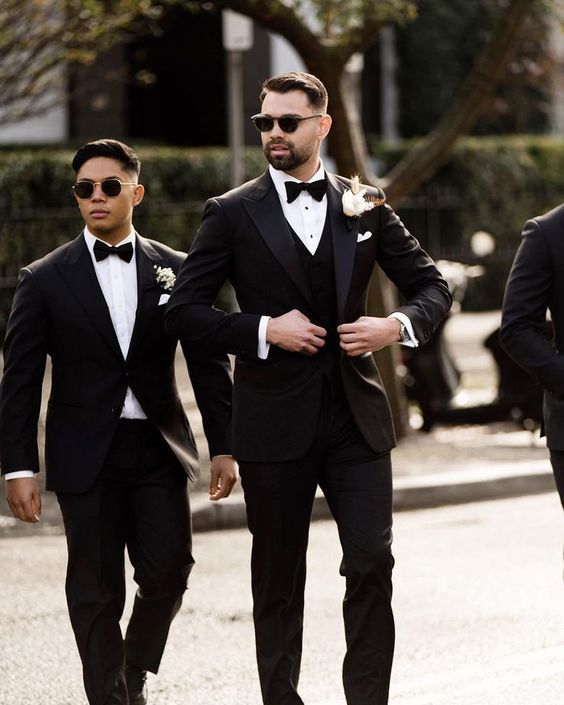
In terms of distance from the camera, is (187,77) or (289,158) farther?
(187,77)

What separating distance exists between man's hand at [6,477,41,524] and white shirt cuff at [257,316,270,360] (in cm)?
86

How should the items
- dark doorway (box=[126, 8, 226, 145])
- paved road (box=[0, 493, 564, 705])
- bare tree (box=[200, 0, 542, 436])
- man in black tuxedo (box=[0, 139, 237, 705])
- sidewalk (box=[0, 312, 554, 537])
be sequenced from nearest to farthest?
man in black tuxedo (box=[0, 139, 237, 705])
paved road (box=[0, 493, 564, 705])
sidewalk (box=[0, 312, 554, 537])
bare tree (box=[200, 0, 542, 436])
dark doorway (box=[126, 8, 226, 145])

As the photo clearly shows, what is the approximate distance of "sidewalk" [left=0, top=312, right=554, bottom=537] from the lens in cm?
957

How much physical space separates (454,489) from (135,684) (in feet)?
17.2

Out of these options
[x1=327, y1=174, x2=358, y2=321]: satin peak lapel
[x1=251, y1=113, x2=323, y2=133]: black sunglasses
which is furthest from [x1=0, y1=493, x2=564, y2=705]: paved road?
[x1=251, y1=113, x2=323, y2=133]: black sunglasses

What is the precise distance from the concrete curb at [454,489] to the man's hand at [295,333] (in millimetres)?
4942

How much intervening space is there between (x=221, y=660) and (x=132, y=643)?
44.9 inches

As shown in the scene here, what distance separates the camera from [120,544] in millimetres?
5094

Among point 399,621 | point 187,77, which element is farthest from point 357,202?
point 187,77

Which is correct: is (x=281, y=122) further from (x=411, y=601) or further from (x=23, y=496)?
(x=411, y=601)

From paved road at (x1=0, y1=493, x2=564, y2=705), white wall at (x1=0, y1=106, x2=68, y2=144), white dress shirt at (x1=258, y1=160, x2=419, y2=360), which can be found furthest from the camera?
white wall at (x1=0, y1=106, x2=68, y2=144)

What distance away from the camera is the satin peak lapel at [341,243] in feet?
15.9

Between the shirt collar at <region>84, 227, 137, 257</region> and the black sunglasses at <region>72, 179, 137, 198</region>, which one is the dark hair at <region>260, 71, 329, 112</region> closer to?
the black sunglasses at <region>72, 179, 137, 198</region>

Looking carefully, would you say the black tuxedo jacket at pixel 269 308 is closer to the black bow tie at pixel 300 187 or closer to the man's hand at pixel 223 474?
the black bow tie at pixel 300 187
